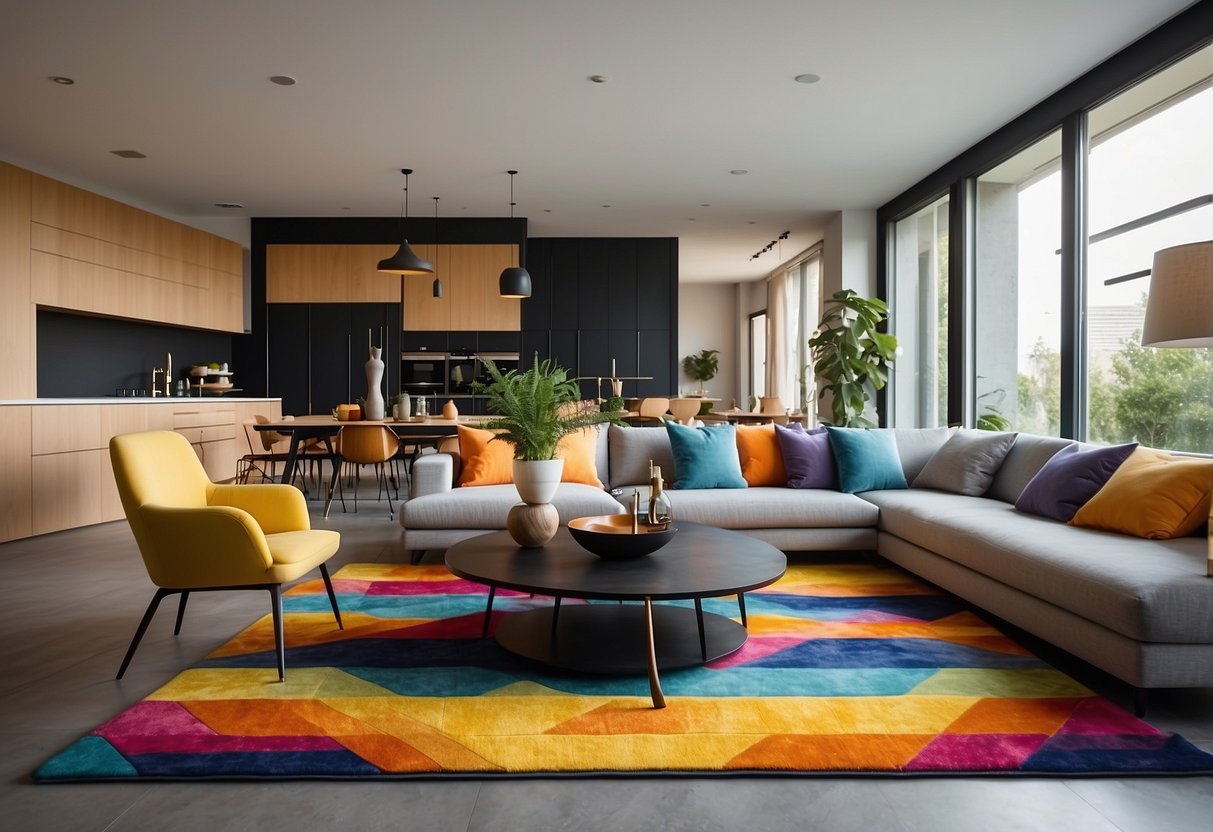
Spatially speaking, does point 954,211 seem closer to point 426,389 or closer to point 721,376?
point 426,389

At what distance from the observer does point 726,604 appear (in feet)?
12.0

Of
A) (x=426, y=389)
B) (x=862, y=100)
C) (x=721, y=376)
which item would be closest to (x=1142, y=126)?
(x=862, y=100)

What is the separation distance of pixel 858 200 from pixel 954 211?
171cm

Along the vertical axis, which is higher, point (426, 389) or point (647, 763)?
point (426, 389)

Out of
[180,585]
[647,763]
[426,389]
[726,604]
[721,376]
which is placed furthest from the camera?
[721,376]

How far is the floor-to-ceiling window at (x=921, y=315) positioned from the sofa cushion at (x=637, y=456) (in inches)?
143

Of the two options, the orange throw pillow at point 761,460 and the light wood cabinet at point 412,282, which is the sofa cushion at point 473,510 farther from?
the light wood cabinet at point 412,282

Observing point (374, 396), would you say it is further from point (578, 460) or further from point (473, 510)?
point (473, 510)

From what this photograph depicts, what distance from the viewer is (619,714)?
2359 millimetres

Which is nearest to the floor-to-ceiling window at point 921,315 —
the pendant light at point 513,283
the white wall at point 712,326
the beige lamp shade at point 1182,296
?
the pendant light at point 513,283

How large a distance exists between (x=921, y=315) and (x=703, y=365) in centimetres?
768

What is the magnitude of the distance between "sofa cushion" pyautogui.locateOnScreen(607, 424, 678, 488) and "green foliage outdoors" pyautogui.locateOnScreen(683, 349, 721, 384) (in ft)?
34.9

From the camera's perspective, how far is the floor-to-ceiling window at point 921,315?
7449 mm

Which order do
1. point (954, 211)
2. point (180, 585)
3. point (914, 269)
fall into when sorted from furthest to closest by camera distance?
point (914, 269) → point (954, 211) → point (180, 585)
